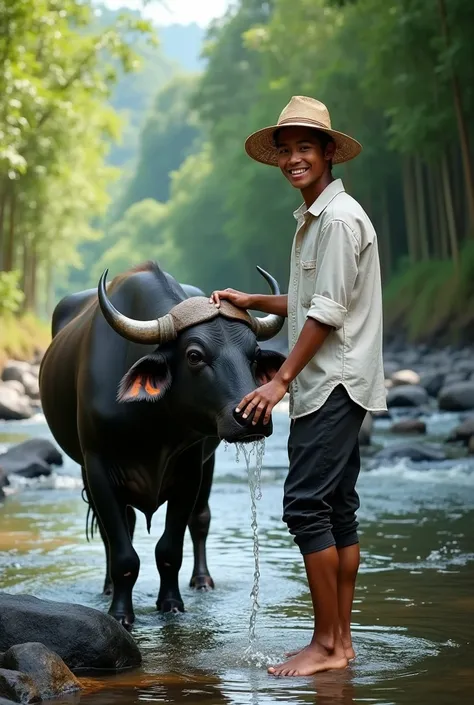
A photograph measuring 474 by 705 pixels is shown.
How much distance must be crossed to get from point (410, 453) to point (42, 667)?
947cm

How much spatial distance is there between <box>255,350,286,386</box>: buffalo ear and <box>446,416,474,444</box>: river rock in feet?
32.0

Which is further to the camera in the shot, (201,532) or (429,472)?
(429,472)

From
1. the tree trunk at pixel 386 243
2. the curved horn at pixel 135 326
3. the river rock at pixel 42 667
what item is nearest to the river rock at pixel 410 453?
the curved horn at pixel 135 326

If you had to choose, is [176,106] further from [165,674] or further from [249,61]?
[165,674]

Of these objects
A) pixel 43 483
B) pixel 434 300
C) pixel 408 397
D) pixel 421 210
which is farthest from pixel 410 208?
pixel 43 483

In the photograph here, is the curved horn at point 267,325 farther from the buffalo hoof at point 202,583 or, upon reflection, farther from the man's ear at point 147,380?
the buffalo hoof at point 202,583

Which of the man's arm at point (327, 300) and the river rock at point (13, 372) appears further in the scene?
the river rock at point (13, 372)

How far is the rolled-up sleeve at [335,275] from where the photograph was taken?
5.41m

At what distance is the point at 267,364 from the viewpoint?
21.0 feet

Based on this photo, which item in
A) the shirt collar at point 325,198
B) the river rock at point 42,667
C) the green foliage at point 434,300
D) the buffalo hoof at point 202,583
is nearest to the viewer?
the river rock at point 42,667

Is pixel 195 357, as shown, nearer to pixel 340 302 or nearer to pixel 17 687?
pixel 340 302

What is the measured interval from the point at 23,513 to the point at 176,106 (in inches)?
5219

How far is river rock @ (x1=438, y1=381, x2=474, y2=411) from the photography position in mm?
20562

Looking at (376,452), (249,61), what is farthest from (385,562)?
(249,61)
